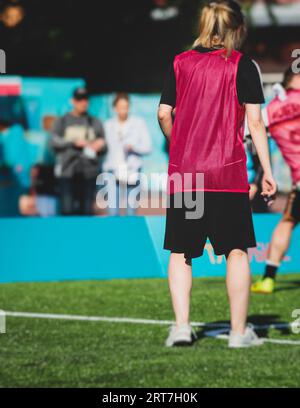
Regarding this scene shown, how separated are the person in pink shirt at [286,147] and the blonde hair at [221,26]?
3.39 metres

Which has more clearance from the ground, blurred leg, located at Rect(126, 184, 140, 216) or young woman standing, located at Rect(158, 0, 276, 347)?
young woman standing, located at Rect(158, 0, 276, 347)

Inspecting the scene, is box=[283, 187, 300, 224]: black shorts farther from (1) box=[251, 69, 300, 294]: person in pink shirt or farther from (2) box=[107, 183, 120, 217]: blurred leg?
(2) box=[107, 183, 120, 217]: blurred leg

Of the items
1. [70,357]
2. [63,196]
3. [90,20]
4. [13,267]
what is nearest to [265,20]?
[90,20]

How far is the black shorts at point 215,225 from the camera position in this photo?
719 centimetres

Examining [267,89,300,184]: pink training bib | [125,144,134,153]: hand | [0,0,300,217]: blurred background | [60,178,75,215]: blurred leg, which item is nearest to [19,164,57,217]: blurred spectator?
[0,0,300,217]: blurred background

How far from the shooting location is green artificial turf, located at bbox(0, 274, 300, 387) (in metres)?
6.25

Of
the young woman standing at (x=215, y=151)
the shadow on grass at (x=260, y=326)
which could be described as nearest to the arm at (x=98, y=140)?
the shadow on grass at (x=260, y=326)

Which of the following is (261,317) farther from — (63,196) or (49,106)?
(49,106)

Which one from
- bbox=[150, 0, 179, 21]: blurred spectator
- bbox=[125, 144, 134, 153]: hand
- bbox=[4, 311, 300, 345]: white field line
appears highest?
bbox=[150, 0, 179, 21]: blurred spectator

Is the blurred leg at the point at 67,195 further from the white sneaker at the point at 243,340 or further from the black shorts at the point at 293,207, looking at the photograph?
the white sneaker at the point at 243,340

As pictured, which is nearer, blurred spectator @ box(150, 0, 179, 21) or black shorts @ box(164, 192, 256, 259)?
black shorts @ box(164, 192, 256, 259)

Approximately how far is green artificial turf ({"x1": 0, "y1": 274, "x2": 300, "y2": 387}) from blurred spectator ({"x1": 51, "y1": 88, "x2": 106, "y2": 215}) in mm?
4117

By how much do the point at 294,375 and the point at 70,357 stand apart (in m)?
1.32

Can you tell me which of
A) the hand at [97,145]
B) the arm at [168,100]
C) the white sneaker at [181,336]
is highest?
the arm at [168,100]
